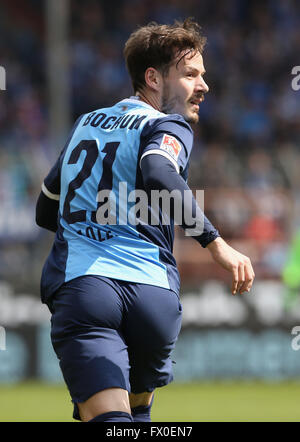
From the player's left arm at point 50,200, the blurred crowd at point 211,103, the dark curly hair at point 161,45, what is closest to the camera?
the dark curly hair at point 161,45

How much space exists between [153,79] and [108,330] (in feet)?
3.63

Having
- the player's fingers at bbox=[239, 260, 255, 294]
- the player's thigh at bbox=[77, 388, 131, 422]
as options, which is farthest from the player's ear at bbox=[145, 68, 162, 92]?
the player's thigh at bbox=[77, 388, 131, 422]

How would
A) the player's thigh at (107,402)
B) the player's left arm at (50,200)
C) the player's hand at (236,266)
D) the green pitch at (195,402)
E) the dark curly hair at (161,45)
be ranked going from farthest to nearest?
1. the green pitch at (195,402)
2. the player's left arm at (50,200)
3. the dark curly hair at (161,45)
4. the player's thigh at (107,402)
5. the player's hand at (236,266)

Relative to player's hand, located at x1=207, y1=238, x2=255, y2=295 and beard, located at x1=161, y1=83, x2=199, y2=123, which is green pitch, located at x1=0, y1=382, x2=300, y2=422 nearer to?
beard, located at x1=161, y1=83, x2=199, y2=123

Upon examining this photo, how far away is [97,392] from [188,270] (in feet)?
28.1

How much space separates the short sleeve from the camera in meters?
3.45

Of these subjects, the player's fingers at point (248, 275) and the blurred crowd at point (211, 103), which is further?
the blurred crowd at point (211, 103)

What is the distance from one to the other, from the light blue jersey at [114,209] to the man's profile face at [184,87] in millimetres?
139

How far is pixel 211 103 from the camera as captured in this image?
623 inches

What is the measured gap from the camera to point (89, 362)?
11.4 feet

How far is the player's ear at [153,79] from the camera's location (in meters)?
3.85

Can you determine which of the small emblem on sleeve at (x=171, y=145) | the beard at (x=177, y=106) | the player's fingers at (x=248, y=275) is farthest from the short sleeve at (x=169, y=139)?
the player's fingers at (x=248, y=275)

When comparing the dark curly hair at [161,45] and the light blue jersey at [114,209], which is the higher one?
the dark curly hair at [161,45]

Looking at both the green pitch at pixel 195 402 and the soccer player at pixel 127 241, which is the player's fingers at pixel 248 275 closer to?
the soccer player at pixel 127 241
